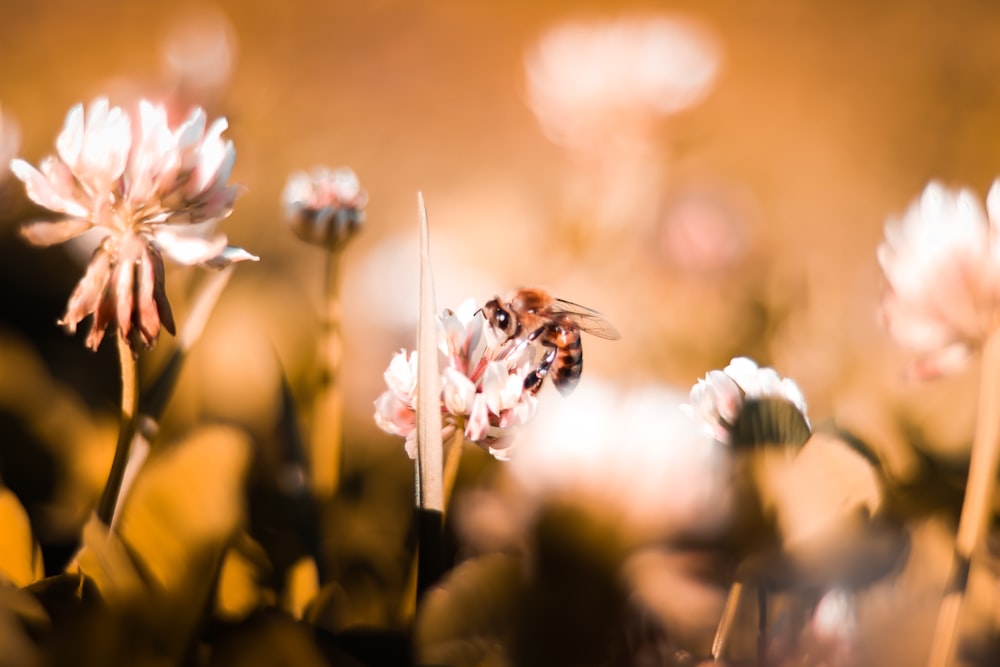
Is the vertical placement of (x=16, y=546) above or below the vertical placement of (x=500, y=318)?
below

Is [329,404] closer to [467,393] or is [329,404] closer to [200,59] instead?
[467,393]

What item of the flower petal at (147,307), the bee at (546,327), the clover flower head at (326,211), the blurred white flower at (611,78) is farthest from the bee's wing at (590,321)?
the blurred white flower at (611,78)

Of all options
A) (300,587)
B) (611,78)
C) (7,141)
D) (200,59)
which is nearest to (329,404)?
(300,587)

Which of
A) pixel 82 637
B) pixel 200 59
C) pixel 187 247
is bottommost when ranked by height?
pixel 82 637

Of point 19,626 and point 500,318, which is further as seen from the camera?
point 500,318

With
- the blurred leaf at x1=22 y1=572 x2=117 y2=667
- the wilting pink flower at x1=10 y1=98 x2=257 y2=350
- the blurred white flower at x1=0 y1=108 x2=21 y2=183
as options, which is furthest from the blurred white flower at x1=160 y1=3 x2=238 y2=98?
the blurred leaf at x1=22 y1=572 x2=117 y2=667

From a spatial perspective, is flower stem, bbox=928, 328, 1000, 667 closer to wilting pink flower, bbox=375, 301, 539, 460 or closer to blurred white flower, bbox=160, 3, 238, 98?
wilting pink flower, bbox=375, 301, 539, 460

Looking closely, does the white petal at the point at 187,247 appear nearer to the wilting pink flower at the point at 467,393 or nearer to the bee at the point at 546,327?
the wilting pink flower at the point at 467,393
